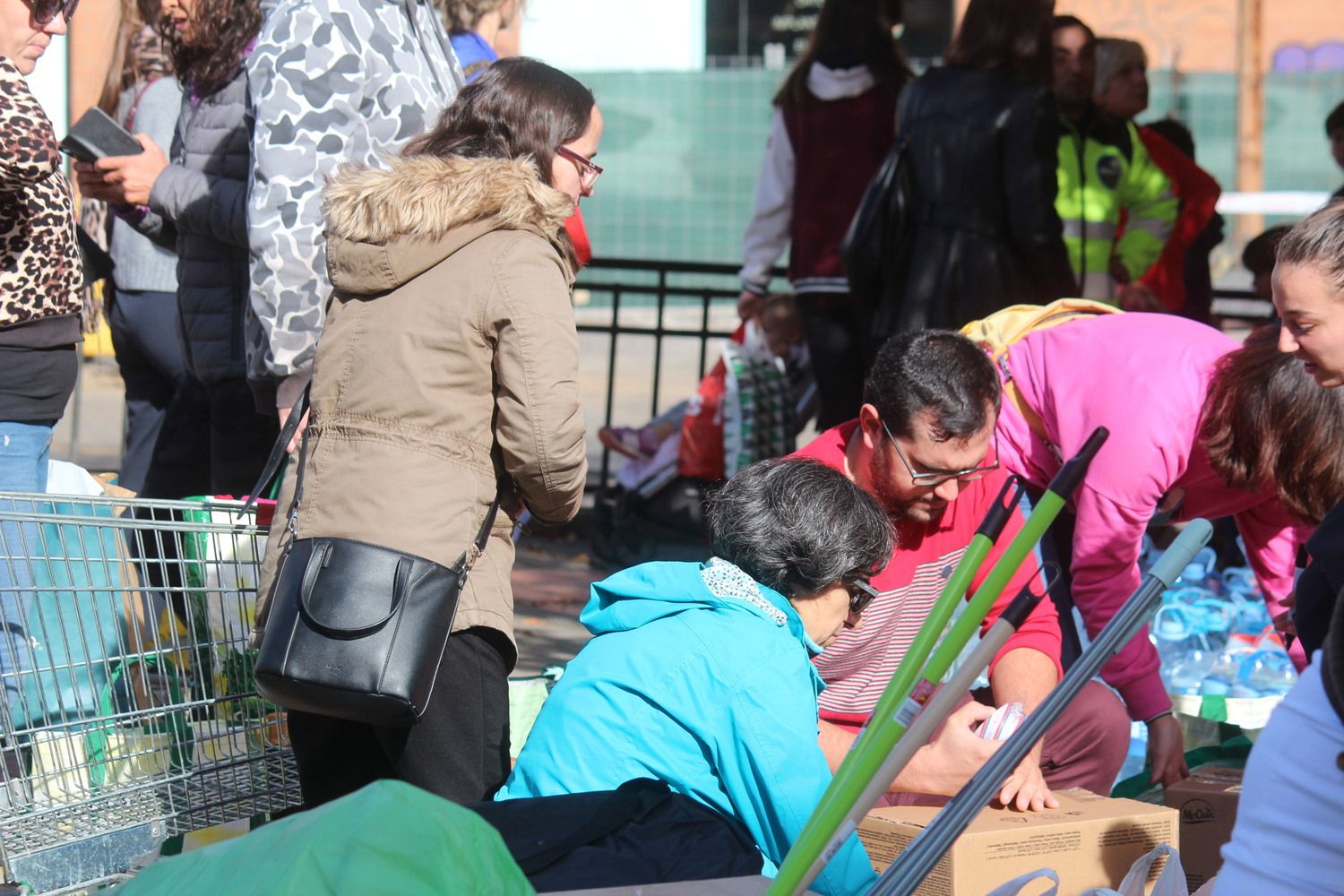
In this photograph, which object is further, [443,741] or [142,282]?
[142,282]

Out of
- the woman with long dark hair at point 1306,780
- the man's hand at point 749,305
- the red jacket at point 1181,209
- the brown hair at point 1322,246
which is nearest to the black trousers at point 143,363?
the man's hand at point 749,305

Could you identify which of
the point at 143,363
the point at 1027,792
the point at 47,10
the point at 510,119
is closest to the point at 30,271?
the point at 47,10

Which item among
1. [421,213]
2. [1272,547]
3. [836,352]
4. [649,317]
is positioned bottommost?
[649,317]

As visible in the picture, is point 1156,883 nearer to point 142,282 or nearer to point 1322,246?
point 1322,246

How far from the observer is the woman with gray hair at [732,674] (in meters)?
2.37

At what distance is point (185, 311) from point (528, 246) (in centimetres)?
150

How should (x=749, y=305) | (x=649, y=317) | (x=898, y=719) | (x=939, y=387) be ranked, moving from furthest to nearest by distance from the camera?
(x=649, y=317) < (x=749, y=305) < (x=939, y=387) < (x=898, y=719)

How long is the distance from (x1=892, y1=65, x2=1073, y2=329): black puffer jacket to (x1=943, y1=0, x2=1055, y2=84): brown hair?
0.20 ft

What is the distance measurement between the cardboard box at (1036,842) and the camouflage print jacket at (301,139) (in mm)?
1665

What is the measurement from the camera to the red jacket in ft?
21.0

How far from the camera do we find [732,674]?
240 cm

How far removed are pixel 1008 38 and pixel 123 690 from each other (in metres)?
3.54

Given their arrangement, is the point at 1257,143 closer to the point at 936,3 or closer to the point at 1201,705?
the point at 936,3

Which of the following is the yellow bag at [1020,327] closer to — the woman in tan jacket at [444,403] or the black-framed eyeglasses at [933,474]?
the black-framed eyeglasses at [933,474]
